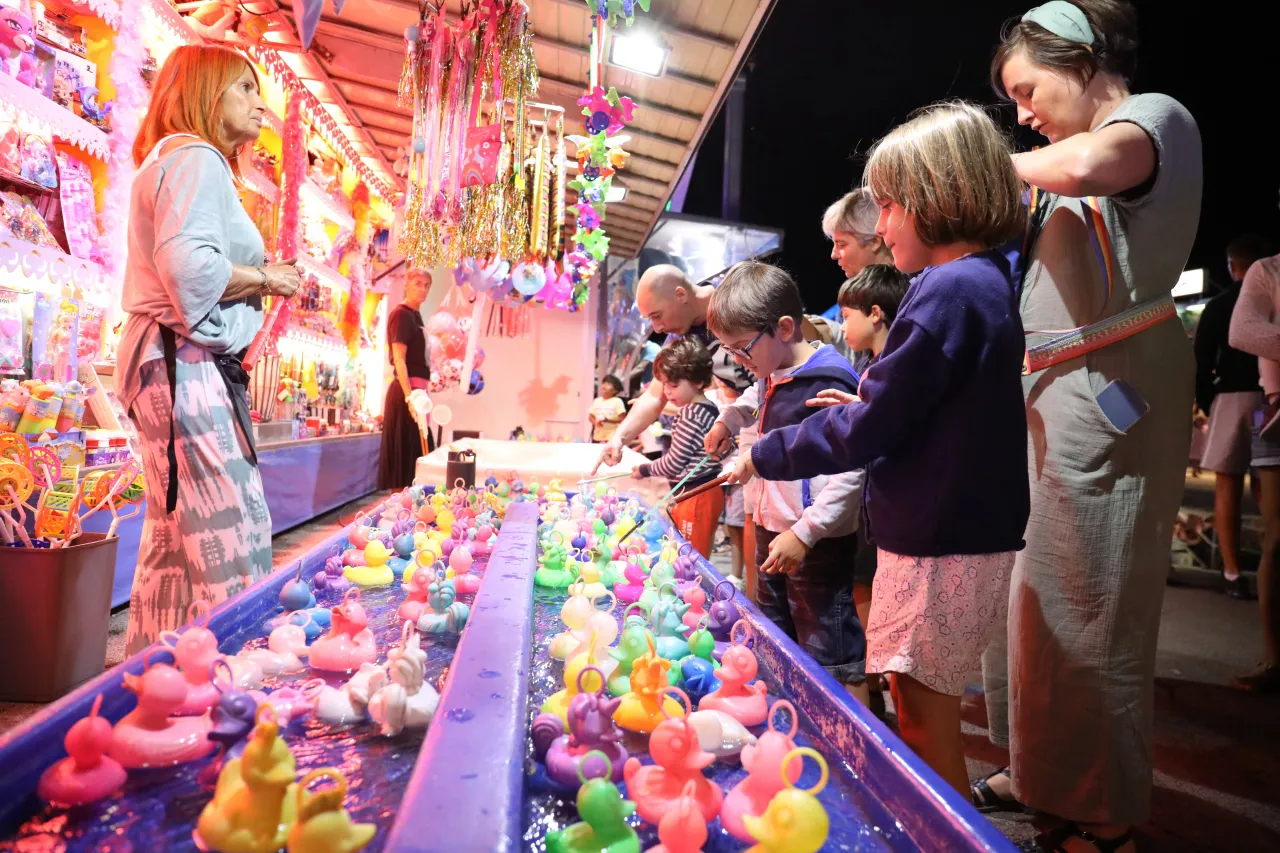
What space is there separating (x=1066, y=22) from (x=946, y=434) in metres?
0.89

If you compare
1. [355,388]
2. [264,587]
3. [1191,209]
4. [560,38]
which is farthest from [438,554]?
[355,388]

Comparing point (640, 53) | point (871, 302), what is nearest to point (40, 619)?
point (871, 302)

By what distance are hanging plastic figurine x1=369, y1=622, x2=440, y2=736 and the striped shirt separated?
207 centimetres

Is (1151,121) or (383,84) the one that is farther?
(383,84)

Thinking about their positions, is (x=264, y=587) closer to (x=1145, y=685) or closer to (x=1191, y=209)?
(x=1145, y=685)

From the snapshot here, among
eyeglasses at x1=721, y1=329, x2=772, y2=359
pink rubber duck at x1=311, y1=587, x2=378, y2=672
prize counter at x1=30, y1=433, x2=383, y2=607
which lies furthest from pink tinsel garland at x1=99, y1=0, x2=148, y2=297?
pink rubber duck at x1=311, y1=587, x2=378, y2=672

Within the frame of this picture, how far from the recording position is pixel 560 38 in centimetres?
495

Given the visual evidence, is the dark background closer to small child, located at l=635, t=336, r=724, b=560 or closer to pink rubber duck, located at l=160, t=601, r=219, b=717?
small child, located at l=635, t=336, r=724, b=560

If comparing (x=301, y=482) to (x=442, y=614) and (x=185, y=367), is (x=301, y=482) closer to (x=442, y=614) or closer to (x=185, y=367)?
(x=185, y=367)

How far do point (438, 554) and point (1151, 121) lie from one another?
169 centimetres

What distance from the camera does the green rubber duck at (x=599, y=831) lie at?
626 mm

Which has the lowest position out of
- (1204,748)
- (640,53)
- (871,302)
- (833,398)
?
(1204,748)

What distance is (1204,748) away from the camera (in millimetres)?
2141

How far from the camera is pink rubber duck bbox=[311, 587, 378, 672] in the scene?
39.5 inches
